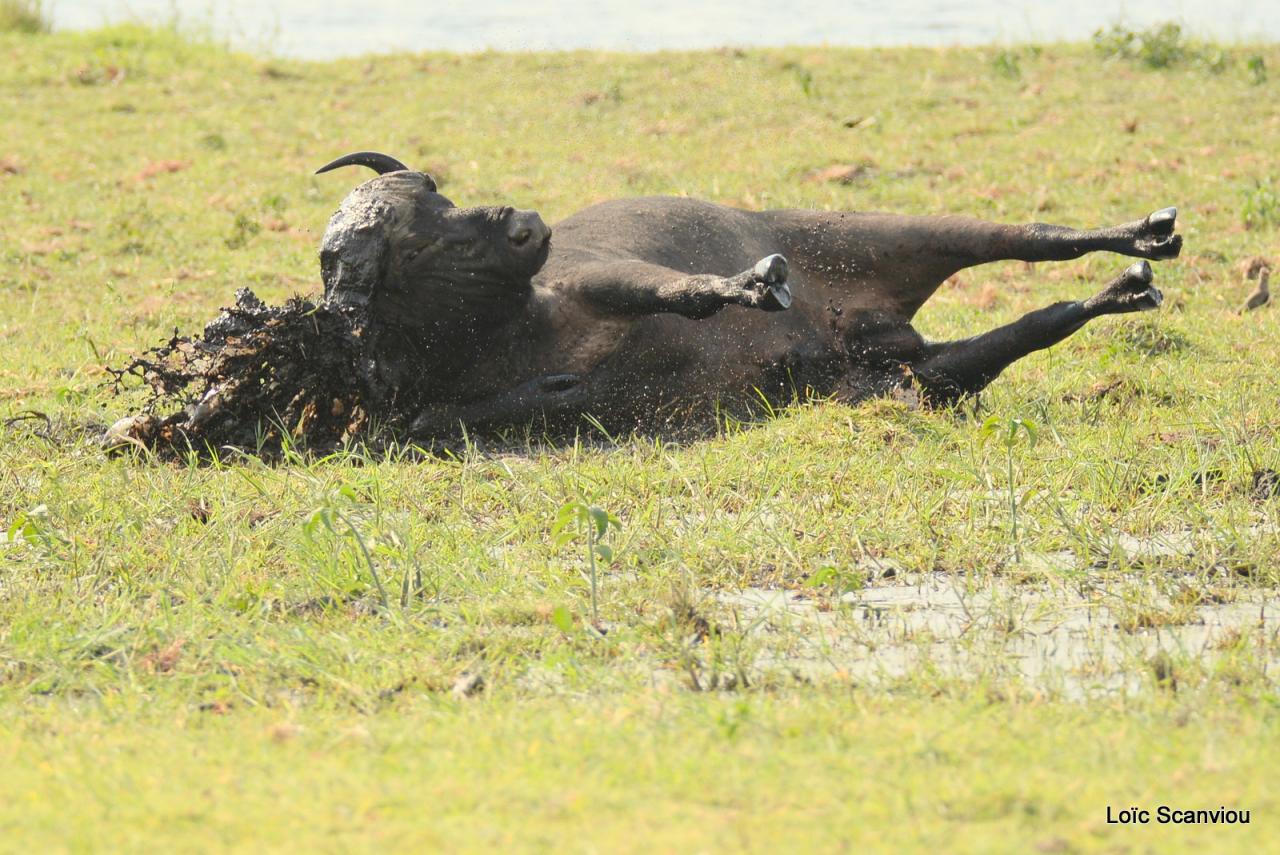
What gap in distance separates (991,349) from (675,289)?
54.2 inches

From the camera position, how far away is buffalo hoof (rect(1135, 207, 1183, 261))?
20.0ft

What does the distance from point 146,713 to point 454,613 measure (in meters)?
0.84

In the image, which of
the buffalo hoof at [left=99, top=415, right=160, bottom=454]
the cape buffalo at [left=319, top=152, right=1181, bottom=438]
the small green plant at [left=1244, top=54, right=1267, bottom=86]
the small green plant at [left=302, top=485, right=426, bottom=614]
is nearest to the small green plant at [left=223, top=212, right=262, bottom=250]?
the cape buffalo at [left=319, top=152, right=1181, bottom=438]

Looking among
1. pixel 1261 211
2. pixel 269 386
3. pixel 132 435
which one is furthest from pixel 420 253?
pixel 1261 211

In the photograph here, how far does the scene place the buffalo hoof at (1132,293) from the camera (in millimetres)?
5945

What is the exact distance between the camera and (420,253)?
234 inches

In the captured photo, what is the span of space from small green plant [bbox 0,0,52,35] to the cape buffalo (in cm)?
1210

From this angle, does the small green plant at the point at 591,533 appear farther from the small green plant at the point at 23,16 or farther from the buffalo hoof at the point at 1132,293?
the small green plant at the point at 23,16

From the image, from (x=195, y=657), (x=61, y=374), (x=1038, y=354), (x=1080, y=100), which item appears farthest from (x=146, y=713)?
(x=1080, y=100)

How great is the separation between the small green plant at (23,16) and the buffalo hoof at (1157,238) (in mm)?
13697

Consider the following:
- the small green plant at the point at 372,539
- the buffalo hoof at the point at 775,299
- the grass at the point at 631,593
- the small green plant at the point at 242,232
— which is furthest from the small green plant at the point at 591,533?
the small green plant at the point at 242,232

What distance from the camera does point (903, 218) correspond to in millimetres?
6918

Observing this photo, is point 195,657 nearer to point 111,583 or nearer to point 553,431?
point 111,583

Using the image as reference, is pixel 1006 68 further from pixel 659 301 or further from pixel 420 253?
pixel 420 253
